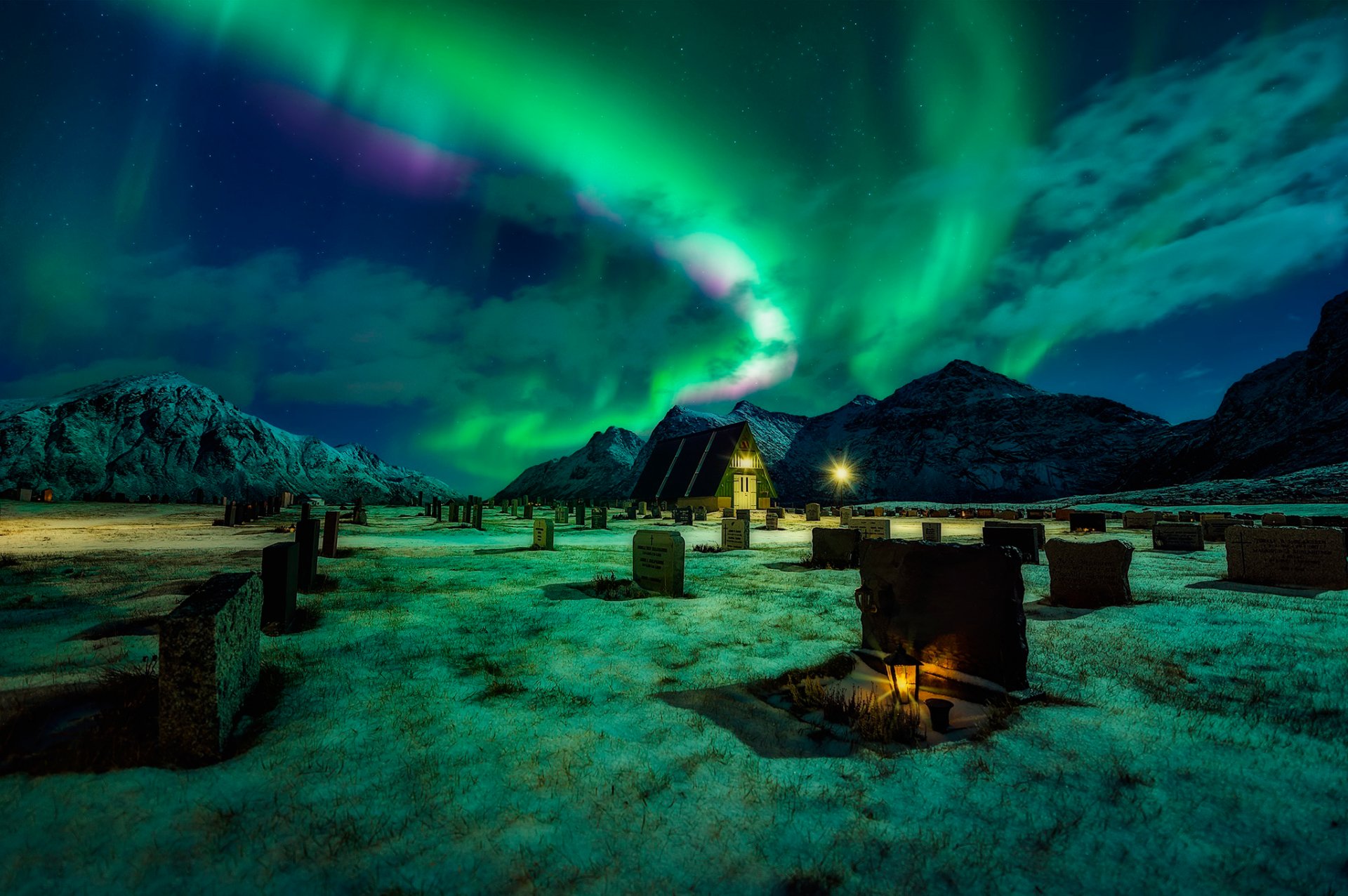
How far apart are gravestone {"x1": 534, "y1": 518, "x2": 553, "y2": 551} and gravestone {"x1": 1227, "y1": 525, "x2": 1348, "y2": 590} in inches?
668

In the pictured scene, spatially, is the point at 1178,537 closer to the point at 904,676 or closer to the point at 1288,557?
the point at 1288,557

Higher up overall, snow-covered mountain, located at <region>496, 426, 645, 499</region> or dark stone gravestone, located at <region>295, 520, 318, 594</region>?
snow-covered mountain, located at <region>496, 426, 645, 499</region>

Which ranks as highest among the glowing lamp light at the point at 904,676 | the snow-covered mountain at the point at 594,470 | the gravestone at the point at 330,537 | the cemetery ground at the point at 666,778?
the snow-covered mountain at the point at 594,470

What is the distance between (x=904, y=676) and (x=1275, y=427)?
8298cm

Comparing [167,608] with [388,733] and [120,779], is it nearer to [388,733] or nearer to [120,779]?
[120,779]

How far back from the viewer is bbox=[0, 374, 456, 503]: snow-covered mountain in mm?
135250

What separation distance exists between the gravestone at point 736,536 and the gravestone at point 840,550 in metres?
4.52

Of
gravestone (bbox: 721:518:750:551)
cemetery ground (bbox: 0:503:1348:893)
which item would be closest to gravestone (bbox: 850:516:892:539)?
gravestone (bbox: 721:518:750:551)

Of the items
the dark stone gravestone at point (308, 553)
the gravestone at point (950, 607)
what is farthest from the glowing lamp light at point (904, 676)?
the dark stone gravestone at point (308, 553)

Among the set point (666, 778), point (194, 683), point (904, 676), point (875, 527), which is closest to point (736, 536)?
point (875, 527)

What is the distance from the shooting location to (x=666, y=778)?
3562mm

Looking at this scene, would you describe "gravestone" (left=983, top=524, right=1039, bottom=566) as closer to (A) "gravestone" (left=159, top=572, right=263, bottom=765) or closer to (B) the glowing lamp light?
(B) the glowing lamp light

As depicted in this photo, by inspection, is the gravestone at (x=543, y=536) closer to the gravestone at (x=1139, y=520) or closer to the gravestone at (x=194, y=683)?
the gravestone at (x=194, y=683)

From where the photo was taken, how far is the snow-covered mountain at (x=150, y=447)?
13525 centimetres
